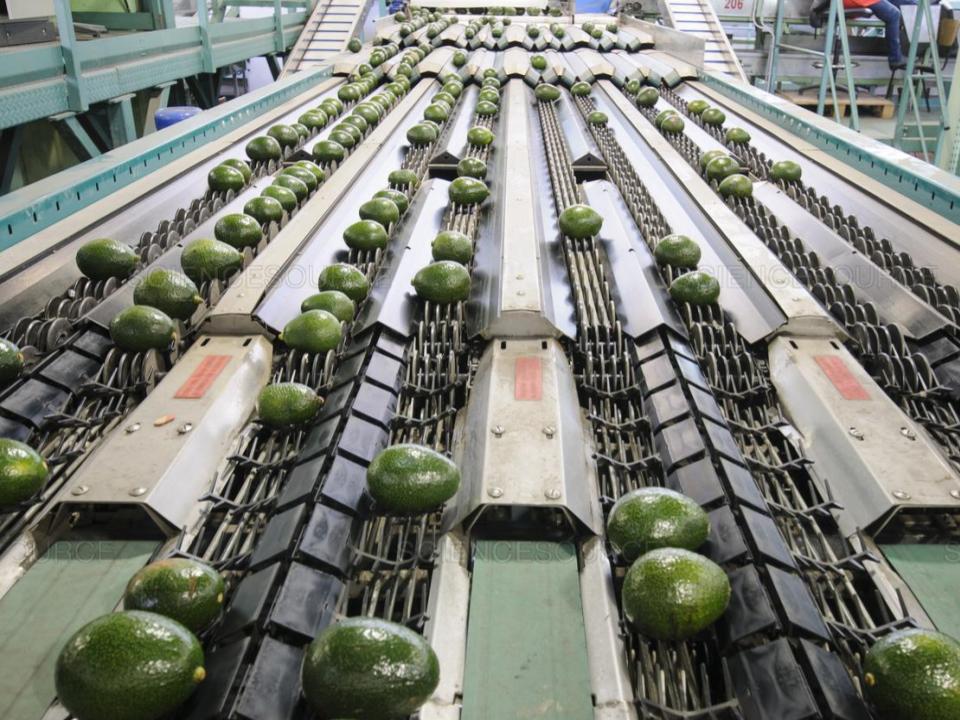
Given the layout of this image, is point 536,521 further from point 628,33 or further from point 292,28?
point 292,28

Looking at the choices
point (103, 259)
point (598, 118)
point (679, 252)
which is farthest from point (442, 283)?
point (598, 118)

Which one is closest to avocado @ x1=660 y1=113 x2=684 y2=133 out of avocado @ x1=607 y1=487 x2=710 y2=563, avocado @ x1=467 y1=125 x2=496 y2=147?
avocado @ x1=467 y1=125 x2=496 y2=147

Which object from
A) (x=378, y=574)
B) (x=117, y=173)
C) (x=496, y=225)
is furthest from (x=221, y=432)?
(x=117, y=173)

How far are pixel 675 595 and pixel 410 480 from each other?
2.67 ft

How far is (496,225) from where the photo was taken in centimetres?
473

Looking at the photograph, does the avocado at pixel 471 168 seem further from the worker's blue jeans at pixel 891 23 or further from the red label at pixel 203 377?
the worker's blue jeans at pixel 891 23

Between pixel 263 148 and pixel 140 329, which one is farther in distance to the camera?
pixel 263 148

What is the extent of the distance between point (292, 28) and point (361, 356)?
12.1 m

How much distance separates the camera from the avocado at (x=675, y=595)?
1811 millimetres

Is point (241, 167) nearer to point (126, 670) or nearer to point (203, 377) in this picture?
point (203, 377)

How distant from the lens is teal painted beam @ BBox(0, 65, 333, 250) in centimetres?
429

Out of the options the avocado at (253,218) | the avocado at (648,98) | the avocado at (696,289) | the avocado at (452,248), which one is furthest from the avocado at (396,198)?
the avocado at (648,98)

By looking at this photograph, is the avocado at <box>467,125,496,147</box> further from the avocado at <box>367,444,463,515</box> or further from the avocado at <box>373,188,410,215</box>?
the avocado at <box>367,444,463,515</box>

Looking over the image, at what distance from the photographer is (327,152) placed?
5.96 metres
